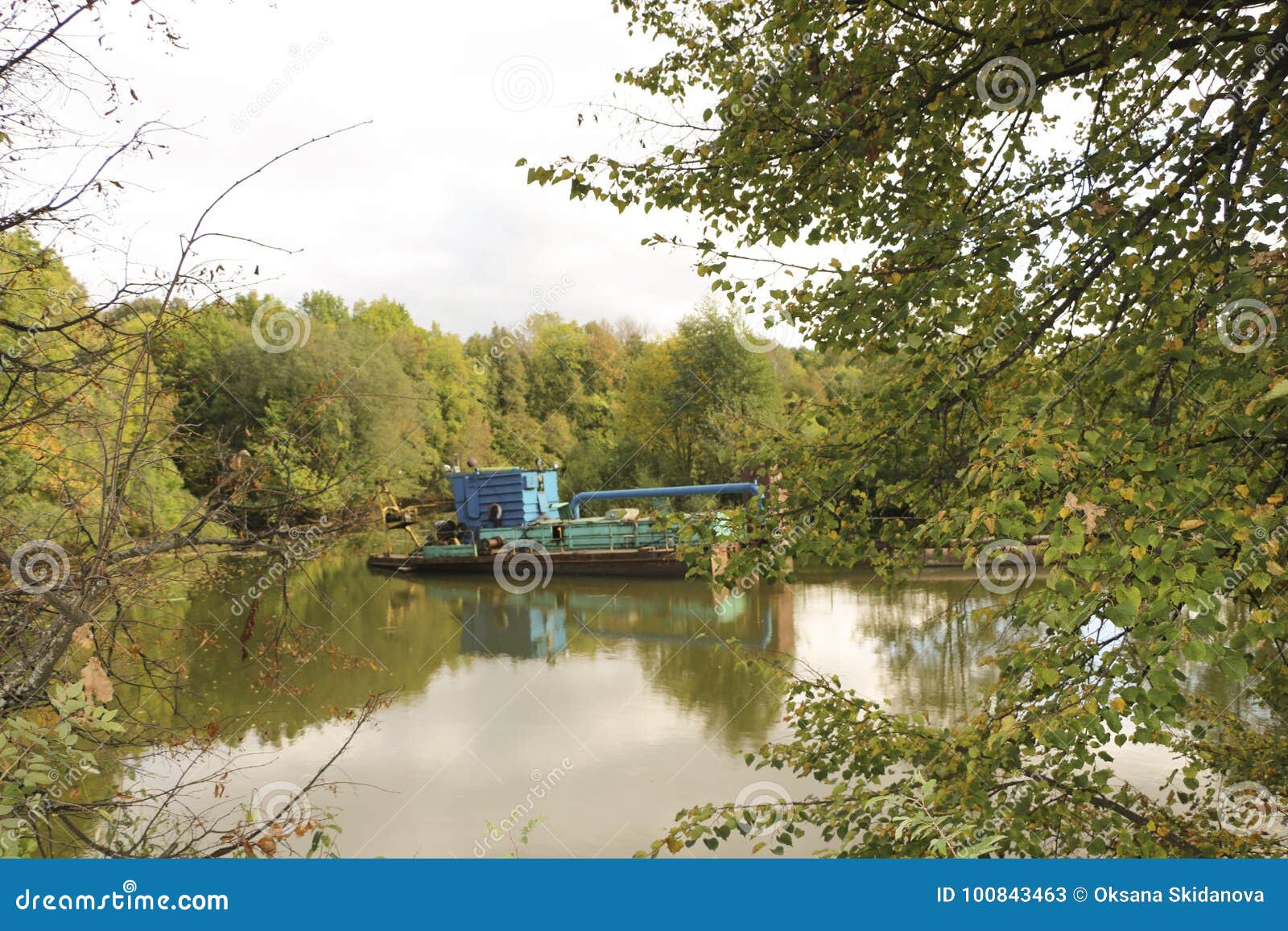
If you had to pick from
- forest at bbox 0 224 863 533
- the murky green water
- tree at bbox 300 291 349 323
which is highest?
tree at bbox 300 291 349 323

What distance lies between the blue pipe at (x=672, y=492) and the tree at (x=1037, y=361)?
13.7m

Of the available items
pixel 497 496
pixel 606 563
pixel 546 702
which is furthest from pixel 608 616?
pixel 497 496

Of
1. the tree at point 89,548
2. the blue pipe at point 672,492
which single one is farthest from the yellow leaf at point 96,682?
A: the blue pipe at point 672,492

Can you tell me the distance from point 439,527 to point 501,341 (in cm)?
1266

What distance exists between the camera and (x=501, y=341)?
106ft

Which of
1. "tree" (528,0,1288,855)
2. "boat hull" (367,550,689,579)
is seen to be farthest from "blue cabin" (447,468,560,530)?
"tree" (528,0,1288,855)

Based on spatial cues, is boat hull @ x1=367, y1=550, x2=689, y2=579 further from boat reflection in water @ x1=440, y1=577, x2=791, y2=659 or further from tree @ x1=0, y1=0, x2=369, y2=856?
tree @ x1=0, y1=0, x2=369, y2=856

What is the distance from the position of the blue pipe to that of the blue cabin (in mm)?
1150

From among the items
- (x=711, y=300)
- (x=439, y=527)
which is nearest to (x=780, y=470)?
(x=439, y=527)

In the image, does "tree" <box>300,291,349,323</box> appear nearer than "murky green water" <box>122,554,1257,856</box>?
No

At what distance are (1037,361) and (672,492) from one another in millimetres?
15900

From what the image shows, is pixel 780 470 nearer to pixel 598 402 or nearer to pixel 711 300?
pixel 711 300

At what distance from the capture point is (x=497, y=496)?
21.6 meters

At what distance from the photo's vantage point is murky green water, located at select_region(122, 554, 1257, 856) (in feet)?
18.7
